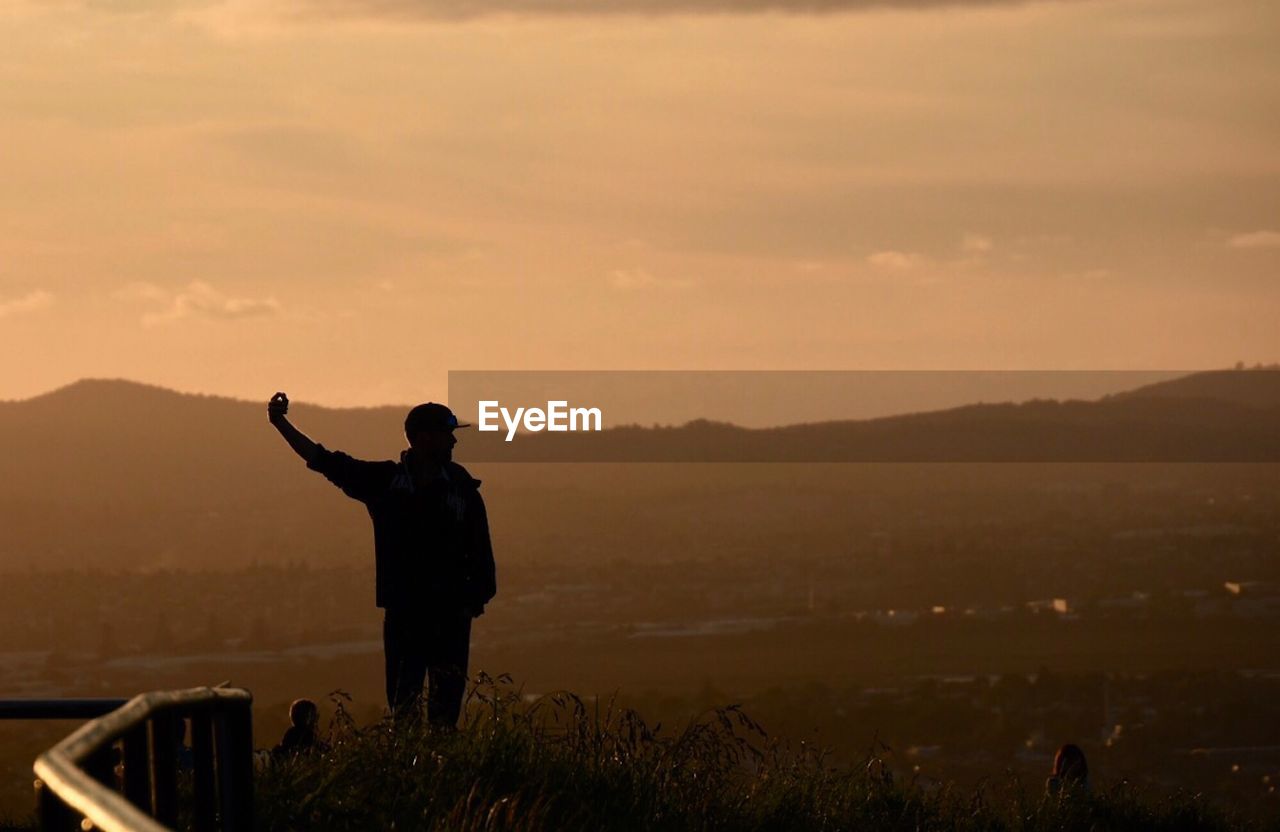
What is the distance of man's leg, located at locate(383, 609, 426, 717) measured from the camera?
1138cm

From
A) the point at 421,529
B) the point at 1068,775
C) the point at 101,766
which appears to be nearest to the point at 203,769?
the point at 101,766

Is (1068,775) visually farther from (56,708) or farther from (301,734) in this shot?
(56,708)

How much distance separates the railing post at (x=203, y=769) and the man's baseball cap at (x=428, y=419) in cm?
408

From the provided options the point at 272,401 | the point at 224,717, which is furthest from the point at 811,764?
the point at 224,717

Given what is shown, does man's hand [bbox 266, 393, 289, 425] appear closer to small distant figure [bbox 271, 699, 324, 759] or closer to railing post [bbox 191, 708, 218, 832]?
small distant figure [bbox 271, 699, 324, 759]

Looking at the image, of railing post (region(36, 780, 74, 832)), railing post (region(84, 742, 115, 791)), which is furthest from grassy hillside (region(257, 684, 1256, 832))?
railing post (region(36, 780, 74, 832))

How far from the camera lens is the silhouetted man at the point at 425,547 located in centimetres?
1116

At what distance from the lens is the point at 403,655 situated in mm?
11430

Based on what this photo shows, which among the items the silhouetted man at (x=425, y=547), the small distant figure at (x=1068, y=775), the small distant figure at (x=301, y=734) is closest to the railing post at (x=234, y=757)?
the small distant figure at (x=301, y=734)

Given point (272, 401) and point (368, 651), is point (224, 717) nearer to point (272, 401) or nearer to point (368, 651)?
point (272, 401)

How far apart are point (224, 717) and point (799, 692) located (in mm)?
140550

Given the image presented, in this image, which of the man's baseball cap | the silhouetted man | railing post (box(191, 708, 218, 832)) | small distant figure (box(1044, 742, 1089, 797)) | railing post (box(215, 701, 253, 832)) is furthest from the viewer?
small distant figure (box(1044, 742, 1089, 797))

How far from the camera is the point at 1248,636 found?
19600cm

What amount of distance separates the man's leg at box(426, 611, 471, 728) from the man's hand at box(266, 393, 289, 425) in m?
1.18
